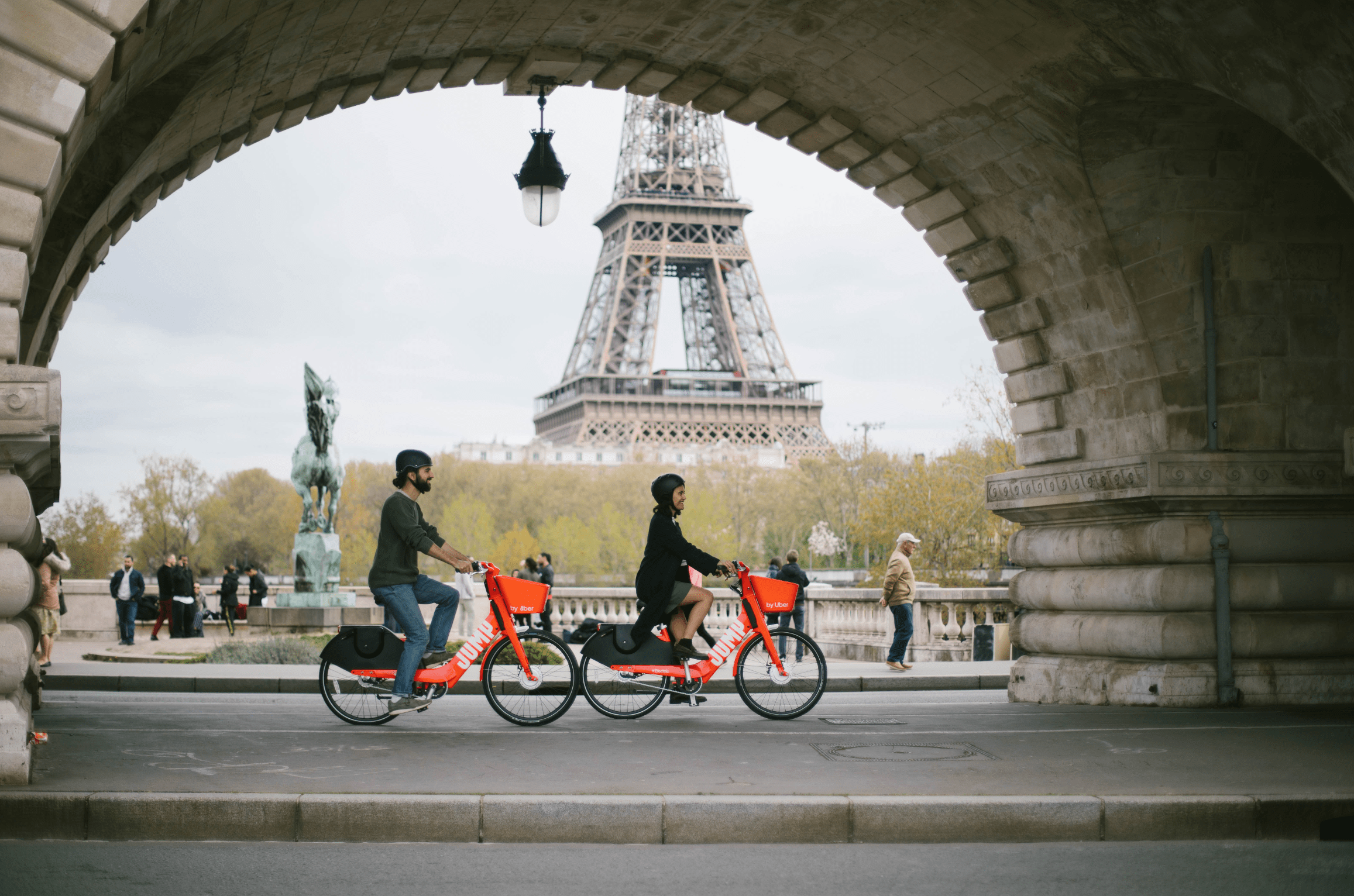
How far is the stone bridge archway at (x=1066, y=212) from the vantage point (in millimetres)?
9531

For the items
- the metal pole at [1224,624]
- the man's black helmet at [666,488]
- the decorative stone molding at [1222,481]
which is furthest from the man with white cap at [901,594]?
the man's black helmet at [666,488]

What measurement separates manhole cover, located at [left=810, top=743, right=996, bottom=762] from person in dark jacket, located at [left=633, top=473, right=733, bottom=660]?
167 cm

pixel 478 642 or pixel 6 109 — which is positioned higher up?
pixel 6 109

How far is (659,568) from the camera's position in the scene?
962 cm

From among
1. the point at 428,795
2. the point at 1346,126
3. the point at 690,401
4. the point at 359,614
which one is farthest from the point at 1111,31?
the point at 690,401

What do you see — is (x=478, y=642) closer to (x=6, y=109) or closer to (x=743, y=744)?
(x=743, y=744)

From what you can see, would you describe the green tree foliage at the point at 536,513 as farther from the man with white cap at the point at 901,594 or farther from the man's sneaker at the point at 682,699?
the man's sneaker at the point at 682,699

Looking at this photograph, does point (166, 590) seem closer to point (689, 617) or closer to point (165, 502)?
point (689, 617)

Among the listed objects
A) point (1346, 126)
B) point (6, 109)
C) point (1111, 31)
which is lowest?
point (6, 109)

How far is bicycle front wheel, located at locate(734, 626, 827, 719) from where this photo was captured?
9773 millimetres

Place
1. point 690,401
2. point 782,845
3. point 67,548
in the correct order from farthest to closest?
point 690,401
point 67,548
point 782,845

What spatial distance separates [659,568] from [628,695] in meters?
1.15

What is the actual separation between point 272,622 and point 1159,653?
642 inches

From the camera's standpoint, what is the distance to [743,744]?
27.4 ft
